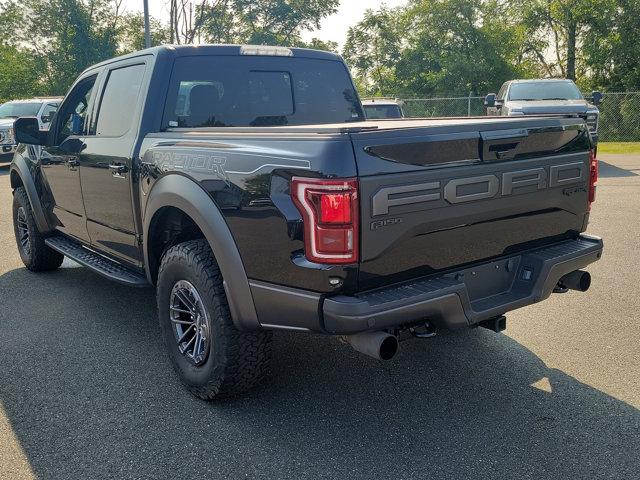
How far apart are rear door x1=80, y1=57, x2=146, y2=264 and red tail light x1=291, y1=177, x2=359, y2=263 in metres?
1.69

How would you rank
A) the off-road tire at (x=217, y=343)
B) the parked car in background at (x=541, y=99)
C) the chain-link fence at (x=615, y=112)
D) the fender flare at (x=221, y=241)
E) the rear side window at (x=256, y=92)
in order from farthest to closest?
the chain-link fence at (x=615, y=112) → the parked car in background at (x=541, y=99) → the rear side window at (x=256, y=92) → the off-road tire at (x=217, y=343) → the fender flare at (x=221, y=241)

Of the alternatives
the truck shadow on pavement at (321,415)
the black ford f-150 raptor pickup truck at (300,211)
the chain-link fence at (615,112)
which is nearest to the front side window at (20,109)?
the chain-link fence at (615,112)

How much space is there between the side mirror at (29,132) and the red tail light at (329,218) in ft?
11.6

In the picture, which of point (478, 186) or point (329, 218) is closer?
point (329, 218)

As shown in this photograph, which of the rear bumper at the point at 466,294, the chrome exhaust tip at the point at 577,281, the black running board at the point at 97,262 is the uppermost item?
the rear bumper at the point at 466,294

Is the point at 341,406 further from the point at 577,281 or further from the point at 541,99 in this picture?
the point at 541,99

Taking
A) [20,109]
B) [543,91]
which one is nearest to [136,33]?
[20,109]

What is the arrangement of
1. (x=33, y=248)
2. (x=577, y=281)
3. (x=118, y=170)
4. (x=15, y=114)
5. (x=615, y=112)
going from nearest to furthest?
(x=577, y=281) → (x=118, y=170) → (x=33, y=248) → (x=15, y=114) → (x=615, y=112)

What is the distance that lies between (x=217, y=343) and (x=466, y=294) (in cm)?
127

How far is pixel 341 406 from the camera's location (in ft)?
11.3

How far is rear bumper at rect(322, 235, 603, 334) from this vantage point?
270cm

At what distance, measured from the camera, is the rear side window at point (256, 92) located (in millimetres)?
4168

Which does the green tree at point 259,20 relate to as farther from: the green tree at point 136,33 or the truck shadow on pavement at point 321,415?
the truck shadow on pavement at point 321,415

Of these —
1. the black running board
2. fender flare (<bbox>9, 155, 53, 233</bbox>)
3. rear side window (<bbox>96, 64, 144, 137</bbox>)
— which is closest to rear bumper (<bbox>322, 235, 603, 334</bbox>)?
the black running board
